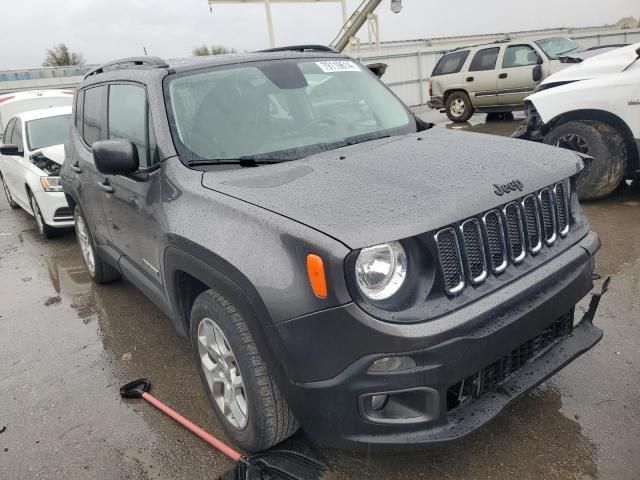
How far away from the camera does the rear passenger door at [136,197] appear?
2.96m

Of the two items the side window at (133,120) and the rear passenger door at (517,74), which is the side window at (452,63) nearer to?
the rear passenger door at (517,74)

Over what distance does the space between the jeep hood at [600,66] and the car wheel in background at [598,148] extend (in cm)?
58

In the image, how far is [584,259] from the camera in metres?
2.50

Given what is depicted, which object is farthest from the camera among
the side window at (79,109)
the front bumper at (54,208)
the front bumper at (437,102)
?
the front bumper at (437,102)

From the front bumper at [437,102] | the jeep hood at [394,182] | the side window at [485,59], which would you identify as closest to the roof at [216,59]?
the jeep hood at [394,182]

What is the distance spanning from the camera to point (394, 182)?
7.53 ft

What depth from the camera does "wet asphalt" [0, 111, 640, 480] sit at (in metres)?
2.41

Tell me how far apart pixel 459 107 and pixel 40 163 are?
10.3m

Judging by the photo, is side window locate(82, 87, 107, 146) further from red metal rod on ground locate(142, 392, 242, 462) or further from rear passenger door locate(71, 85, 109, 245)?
red metal rod on ground locate(142, 392, 242, 462)

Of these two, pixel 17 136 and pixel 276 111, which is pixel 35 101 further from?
pixel 276 111

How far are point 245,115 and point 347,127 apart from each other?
0.63 m

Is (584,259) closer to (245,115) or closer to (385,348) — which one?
(385,348)

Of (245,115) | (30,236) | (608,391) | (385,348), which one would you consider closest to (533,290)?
(385,348)

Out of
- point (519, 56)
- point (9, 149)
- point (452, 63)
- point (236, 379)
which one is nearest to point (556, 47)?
point (519, 56)
